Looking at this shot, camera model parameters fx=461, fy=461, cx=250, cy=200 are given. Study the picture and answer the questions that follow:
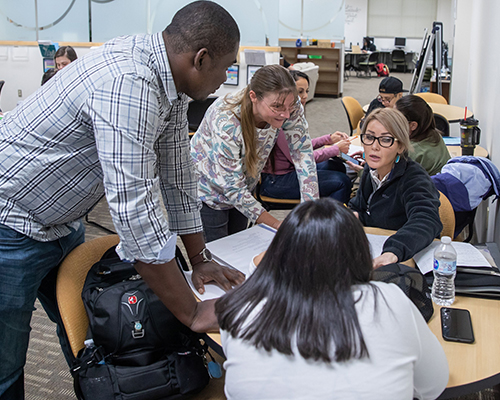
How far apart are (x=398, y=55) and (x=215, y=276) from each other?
55.7 feet

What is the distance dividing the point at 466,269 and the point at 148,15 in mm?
5855

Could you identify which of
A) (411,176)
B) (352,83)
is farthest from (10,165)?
(352,83)

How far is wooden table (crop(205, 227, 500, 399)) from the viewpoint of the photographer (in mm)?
1079

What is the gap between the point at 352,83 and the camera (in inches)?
537

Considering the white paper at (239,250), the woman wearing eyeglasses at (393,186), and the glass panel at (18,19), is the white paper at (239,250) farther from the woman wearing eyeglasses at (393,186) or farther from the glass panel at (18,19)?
the glass panel at (18,19)

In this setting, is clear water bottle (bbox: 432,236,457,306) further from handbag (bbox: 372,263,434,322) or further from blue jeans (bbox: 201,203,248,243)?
blue jeans (bbox: 201,203,248,243)

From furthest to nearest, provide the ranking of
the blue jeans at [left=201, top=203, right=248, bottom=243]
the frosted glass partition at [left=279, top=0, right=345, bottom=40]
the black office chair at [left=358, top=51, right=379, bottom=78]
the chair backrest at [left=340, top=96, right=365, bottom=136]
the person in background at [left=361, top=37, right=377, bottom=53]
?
1. the person in background at [left=361, top=37, right=377, bottom=53]
2. the black office chair at [left=358, top=51, right=379, bottom=78]
3. the frosted glass partition at [left=279, top=0, right=345, bottom=40]
4. the chair backrest at [left=340, top=96, right=365, bottom=136]
5. the blue jeans at [left=201, top=203, right=248, bottom=243]

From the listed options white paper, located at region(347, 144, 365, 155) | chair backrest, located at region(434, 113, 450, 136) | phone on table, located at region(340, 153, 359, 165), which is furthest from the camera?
chair backrest, located at region(434, 113, 450, 136)

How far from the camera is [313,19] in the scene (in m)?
10.4

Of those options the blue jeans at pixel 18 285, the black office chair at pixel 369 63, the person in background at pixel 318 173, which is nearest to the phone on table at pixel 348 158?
the person in background at pixel 318 173

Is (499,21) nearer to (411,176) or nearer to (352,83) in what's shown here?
(411,176)

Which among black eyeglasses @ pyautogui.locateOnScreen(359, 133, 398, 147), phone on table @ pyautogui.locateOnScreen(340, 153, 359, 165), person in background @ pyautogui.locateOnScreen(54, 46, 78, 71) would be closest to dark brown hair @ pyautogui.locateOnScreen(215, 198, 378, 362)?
black eyeglasses @ pyautogui.locateOnScreen(359, 133, 398, 147)

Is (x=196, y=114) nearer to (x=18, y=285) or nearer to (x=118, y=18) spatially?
(x=118, y=18)

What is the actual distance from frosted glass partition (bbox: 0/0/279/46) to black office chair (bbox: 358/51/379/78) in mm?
10109
